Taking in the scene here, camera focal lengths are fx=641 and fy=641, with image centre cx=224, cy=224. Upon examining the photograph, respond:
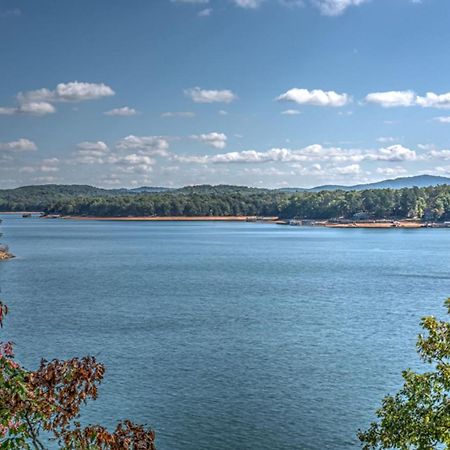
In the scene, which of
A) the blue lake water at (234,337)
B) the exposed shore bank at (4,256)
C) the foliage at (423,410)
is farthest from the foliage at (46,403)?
the exposed shore bank at (4,256)

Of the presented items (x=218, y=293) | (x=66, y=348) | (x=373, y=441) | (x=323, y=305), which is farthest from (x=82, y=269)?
(x=373, y=441)

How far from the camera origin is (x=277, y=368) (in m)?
31.5

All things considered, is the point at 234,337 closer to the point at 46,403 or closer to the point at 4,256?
the point at 46,403

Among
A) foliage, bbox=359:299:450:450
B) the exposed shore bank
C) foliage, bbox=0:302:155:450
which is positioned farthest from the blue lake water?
foliage, bbox=359:299:450:450

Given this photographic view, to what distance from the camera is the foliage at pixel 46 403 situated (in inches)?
279

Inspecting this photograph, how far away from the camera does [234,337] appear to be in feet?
127

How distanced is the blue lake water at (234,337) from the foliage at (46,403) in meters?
4.31

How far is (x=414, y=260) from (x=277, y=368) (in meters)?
62.3

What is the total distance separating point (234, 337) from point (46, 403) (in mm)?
32073

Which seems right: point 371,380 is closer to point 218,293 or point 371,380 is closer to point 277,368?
point 277,368

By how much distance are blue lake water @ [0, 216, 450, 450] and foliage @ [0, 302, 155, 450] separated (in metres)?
4.31

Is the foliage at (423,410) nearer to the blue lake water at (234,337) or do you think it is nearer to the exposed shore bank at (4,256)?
the blue lake water at (234,337)

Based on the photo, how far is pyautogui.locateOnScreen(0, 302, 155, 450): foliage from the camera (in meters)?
7.09

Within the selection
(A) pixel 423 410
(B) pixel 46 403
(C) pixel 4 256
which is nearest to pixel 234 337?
(A) pixel 423 410
